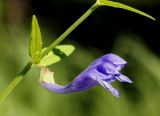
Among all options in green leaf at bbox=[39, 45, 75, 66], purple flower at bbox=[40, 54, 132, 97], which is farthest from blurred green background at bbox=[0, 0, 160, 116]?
purple flower at bbox=[40, 54, 132, 97]

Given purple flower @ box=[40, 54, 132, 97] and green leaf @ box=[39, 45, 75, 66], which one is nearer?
purple flower @ box=[40, 54, 132, 97]

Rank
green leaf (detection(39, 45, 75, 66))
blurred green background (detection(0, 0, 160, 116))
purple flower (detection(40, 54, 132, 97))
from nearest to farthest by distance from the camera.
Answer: purple flower (detection(40, 54, 132, 97))
green leaf (detection(39, 45, 75, 66))
blurred green background (detection(0, 0, 160, 116))

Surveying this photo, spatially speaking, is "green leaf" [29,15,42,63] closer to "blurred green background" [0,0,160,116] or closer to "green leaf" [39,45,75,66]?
"green leaf" [39,45,75,66]

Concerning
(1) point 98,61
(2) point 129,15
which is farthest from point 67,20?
(1) point 98,61

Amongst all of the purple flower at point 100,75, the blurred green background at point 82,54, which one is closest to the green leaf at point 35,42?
the purple flower at point 100,75

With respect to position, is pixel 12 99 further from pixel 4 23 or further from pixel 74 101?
pixel 4 23

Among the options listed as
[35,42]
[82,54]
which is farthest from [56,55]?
[82,54]

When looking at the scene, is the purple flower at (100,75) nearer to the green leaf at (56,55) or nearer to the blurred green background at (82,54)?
the green leaf at (56,55)

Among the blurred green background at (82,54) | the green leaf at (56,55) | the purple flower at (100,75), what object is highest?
the purple flower at (100,75)
